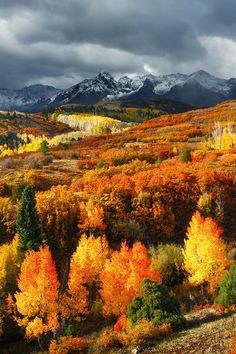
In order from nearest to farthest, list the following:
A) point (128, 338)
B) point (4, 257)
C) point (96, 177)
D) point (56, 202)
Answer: point (128, 338), point (4, 257), point (56, 202), point (96, 177)

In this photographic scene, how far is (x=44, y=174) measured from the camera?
7831 centimetres

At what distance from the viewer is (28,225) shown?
156ft

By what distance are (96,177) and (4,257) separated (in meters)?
29.7

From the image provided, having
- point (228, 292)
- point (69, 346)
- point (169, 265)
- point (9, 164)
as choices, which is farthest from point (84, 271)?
point (9, 164)

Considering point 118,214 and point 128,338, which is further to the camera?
point 118,214

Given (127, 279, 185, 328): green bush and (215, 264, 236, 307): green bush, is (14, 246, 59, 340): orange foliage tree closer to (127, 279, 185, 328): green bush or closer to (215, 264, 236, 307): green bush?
(127, 279, 185, 328): green bush

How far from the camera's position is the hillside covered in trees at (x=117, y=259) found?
108ft

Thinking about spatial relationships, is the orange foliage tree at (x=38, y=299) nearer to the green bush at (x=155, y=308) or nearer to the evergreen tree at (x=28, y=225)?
the green bush at (x=155, y=308)

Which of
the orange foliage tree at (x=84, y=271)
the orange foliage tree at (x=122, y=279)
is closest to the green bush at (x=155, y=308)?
the orange foliage tree at (x=122, y=279)

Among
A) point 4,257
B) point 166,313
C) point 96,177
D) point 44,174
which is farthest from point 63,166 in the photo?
point 166,313

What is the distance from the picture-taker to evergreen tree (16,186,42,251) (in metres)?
46.7

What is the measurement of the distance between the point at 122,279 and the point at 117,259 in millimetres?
2493

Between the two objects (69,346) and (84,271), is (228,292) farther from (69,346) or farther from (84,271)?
(84,271)

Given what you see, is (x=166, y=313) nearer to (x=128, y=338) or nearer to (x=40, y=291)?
(x=128, y=338)
